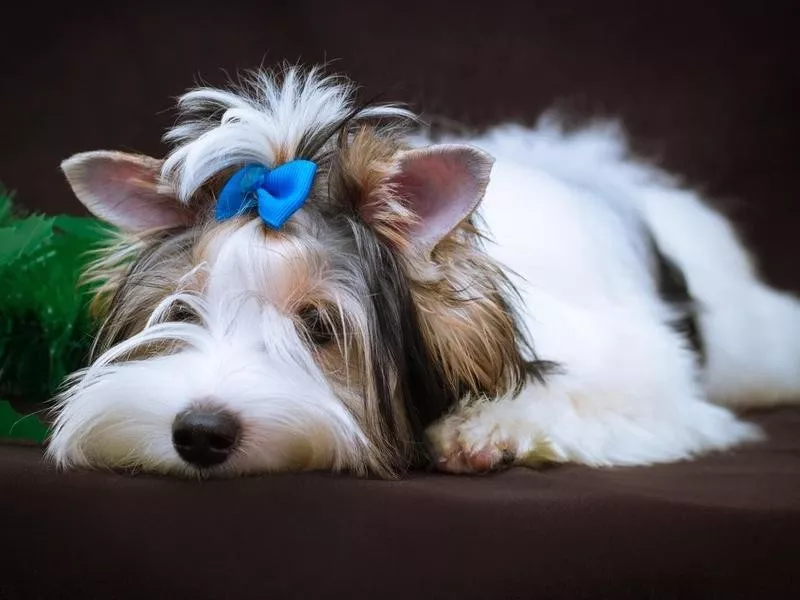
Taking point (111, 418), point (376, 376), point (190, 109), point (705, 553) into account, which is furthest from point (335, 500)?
point (190, 109)

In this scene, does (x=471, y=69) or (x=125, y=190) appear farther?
(x=471, y=69)

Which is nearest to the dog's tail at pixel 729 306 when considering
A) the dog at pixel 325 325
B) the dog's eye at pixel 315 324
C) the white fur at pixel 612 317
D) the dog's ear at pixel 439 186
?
the white fur at pixel 612 317

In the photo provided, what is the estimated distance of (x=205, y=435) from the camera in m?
1.32

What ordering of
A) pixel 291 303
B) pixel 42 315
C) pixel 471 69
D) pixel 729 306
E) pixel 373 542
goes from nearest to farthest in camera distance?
pixel 373 542 < pixel 291 303 < pixel 42 315 < pixel 729 306 < pixel 471 69

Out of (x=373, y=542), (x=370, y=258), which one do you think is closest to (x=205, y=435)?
(x=373, y=542)

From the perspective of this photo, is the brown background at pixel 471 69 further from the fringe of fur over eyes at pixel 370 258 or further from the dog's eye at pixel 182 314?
the dog's eye at pixel 182 314

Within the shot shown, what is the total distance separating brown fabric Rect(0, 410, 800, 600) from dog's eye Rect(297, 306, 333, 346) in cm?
23

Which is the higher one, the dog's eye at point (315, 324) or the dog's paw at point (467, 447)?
the dog's eye at point (315, 324)

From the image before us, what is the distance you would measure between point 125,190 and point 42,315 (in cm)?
48

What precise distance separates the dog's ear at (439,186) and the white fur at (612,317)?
1.03 feet

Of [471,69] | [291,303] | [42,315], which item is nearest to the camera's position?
[291,303]

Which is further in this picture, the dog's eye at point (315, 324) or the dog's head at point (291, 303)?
the dog's eye at point (315, 324)

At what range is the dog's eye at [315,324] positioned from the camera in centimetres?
151

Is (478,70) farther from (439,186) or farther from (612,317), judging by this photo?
(439,186)
